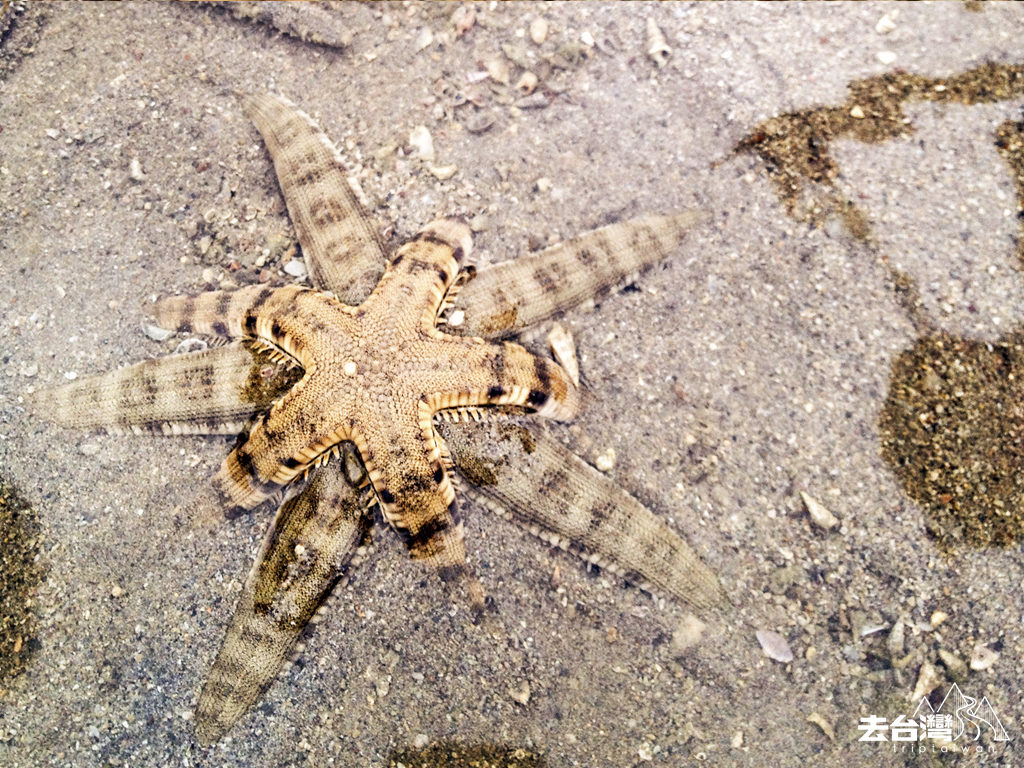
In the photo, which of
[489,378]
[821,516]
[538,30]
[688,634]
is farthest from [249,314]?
[821,516]

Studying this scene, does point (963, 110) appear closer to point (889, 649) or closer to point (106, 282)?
point (889, 649)

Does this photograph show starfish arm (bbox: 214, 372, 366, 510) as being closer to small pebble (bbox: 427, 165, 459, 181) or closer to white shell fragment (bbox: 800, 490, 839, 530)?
small pebble (bbox: 427, 165, 459, 181)

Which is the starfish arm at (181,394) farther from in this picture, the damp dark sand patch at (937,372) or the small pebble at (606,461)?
the damp dark sand patch at (937,372)

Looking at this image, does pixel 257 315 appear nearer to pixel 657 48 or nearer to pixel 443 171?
pixel 443 171

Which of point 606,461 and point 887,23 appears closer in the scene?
point 606,461

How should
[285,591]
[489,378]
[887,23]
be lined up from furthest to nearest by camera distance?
[887,23], [285,591], [489,378]

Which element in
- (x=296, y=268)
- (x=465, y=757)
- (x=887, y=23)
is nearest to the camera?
(x=465, y=757)

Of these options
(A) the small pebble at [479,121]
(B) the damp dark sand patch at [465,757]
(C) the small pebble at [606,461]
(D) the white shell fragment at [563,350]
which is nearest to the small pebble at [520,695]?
(B) the damp dark sand patch at [465,757]
